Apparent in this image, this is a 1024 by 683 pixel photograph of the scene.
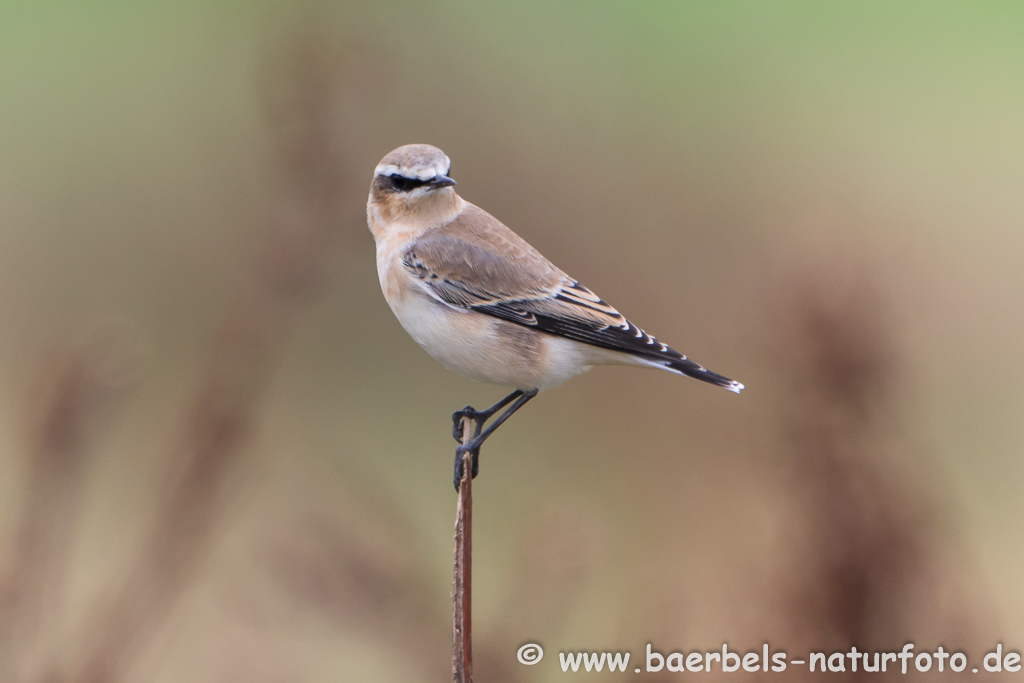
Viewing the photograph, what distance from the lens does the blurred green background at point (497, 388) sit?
335 centimetres

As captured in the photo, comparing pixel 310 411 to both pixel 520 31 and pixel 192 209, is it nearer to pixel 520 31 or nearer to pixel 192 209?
pixel 192 209

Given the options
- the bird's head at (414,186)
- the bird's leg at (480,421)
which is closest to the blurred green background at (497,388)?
the bird's head at (414,186)

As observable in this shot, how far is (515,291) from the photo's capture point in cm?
417

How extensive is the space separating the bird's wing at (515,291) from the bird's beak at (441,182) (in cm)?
30

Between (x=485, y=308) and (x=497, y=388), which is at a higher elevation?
(x=497, y=388)

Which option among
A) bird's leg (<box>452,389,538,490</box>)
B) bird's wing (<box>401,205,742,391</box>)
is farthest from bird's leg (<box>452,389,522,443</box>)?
bird's wing (<box>401,205,742,391</box>)

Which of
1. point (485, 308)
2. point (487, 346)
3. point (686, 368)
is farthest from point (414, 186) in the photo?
point (686, 368)

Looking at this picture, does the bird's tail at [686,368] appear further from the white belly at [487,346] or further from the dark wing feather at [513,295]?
the white belly at [487,346]

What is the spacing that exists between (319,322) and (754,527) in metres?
3.56

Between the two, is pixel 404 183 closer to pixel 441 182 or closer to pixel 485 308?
pixel 441 182

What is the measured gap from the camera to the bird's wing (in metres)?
4.03

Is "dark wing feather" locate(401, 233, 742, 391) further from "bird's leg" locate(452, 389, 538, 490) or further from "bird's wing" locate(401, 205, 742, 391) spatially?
"bird's leg" locate(452, 389, 538, 490)

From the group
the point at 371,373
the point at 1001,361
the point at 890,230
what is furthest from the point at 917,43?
the point at 371,373

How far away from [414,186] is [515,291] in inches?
24.6
